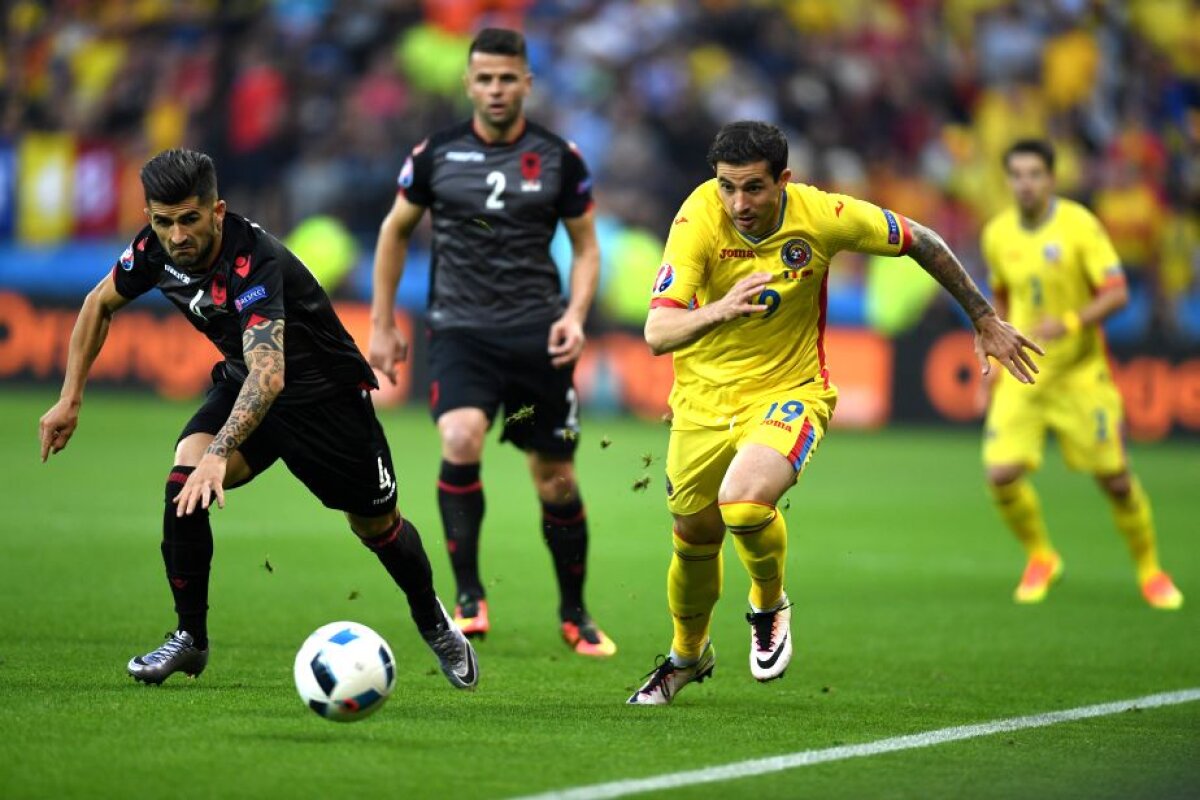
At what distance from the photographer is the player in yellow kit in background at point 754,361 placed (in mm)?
6555

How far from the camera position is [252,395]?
6.16 meters

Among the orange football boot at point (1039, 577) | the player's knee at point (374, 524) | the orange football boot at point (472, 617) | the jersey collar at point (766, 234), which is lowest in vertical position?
the orange football boot at point (1039, 577)

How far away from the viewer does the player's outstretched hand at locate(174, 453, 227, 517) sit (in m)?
5.80

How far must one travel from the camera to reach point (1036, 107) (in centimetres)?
2041

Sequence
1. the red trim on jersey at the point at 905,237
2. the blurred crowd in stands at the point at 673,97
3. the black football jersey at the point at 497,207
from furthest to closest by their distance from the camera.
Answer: the blurred crowd in stands at the point at 673,97 → the black football jersey at the point at 497,207 → the red trim on jersey at the point at 905,237

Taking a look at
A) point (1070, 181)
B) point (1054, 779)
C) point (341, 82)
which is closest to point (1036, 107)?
point (1070, 181)

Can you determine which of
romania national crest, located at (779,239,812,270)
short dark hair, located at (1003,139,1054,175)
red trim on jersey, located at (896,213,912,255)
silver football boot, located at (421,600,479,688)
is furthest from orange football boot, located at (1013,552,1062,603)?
silver football boot, located at (421,600,479,688)

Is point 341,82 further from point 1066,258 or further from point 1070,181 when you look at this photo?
point 1066,258

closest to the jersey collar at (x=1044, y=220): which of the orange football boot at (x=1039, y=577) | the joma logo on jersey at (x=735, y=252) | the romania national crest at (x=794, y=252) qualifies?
the orange football boot at (x=1039, y=577)

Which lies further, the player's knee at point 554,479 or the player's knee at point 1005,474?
the player's knee at point 1005,474

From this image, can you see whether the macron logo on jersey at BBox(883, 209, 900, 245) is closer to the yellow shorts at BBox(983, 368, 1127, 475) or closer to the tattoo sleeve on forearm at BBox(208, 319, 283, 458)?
the tattoo sleeve on forearm at BBox(208, 319, 283, 458)

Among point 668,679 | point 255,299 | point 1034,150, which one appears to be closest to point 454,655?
point 668,679

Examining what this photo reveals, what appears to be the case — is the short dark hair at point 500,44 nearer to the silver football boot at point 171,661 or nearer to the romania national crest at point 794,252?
the romania national crest at point 794,252

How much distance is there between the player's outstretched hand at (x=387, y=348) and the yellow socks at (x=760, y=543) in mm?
2541
